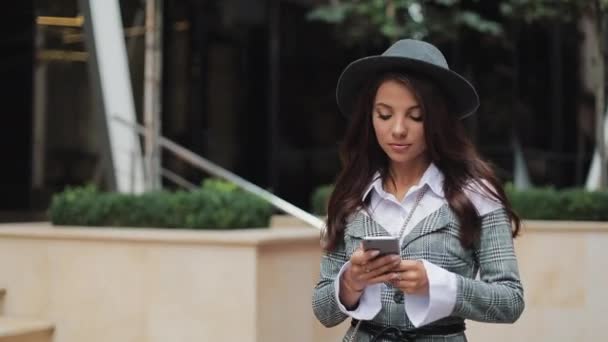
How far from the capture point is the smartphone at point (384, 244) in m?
2.34

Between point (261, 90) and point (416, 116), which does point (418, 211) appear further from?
point (261, 90)

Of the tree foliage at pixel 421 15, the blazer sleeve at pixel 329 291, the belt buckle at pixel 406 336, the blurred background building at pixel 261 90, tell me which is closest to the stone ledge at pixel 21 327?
the blazer sleeve at pixel 329 291

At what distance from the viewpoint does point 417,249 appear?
2.63 m

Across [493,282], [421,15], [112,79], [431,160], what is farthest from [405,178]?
[421,15]

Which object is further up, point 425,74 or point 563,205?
point 425,74

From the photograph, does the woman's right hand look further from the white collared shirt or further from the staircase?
the staircase

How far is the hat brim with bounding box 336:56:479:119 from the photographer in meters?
2.69

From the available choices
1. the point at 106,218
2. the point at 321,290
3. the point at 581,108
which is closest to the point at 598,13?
the point at 106,218

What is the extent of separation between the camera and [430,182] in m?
2.72

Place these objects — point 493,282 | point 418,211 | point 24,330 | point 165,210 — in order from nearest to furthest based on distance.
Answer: point 493,282 < point 418,211 < point 24,330 < point 165,210

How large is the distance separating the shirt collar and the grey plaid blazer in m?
0.06

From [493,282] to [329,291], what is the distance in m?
0.45

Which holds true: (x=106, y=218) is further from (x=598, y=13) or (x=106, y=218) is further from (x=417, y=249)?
(x=598, y=13)

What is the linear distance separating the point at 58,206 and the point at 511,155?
36.8 ft
